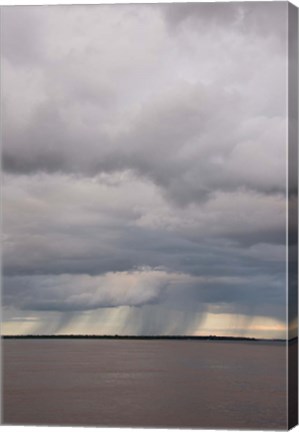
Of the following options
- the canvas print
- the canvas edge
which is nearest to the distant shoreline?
the canvas print

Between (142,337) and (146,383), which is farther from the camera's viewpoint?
(142,337)

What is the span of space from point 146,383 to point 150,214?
1.44 m

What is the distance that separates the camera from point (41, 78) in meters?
12.6

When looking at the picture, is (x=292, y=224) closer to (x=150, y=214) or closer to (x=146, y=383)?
(x=150, y=214)

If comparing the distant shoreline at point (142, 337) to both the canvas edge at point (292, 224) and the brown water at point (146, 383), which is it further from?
the canvas edge at point (292, 224)

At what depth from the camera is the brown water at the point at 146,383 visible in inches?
479

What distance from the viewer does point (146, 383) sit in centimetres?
1237

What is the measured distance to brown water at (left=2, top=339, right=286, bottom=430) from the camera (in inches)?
479

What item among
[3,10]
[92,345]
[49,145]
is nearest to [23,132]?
[49,145]

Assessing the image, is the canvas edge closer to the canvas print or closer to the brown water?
the canvas print

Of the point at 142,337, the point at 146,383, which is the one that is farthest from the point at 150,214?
the point at 146,383

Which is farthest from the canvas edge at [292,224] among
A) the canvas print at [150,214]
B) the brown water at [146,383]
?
the brown water at [146,383]

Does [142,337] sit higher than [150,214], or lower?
lower

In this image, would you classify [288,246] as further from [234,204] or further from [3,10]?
[3,10]
